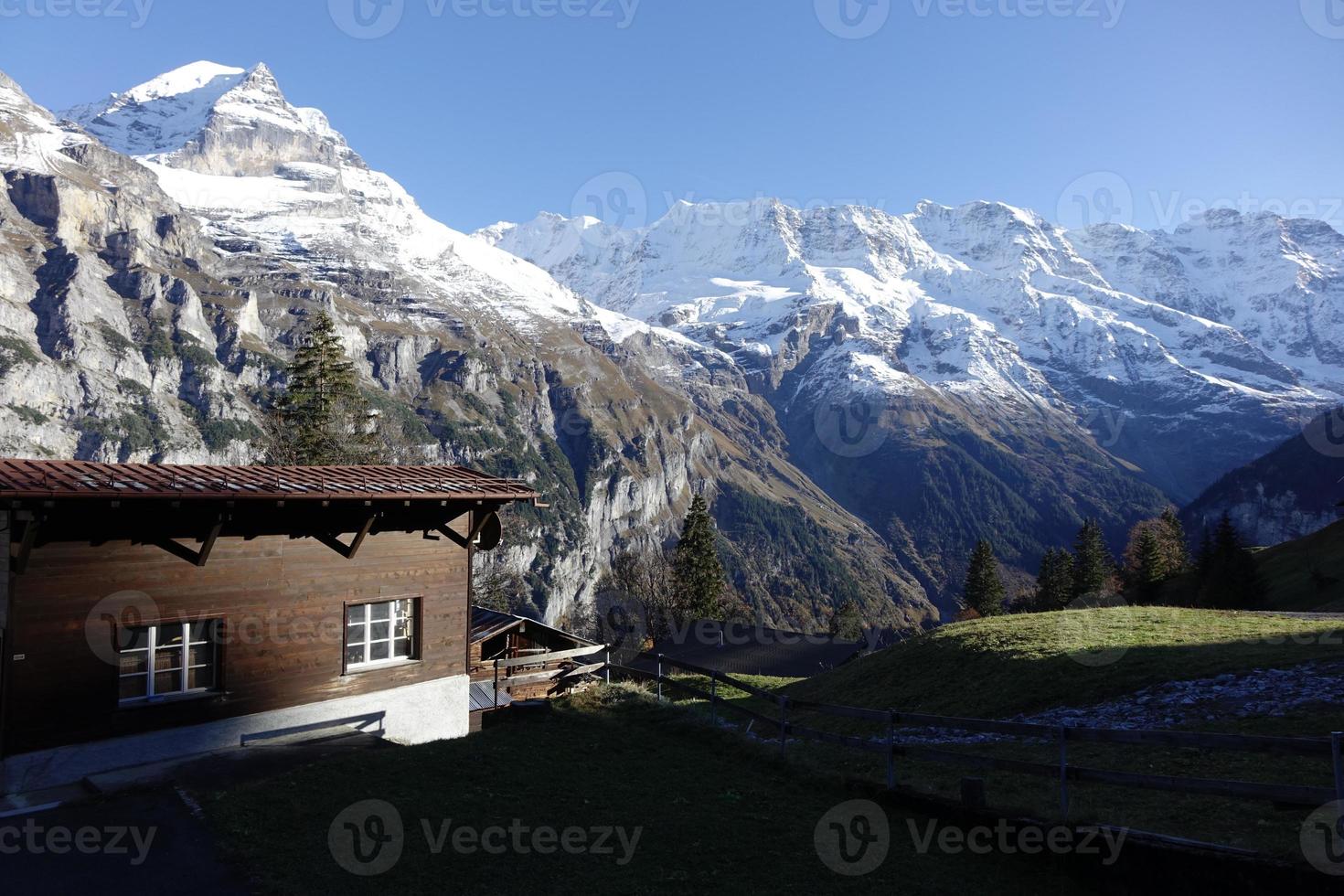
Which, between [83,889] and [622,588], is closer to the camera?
[83,889]

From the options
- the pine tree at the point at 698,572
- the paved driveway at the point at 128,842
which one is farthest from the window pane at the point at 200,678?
the pine tree at the point at 698,572

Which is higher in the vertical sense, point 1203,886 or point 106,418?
point 106,418

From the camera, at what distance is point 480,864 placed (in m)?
9.49

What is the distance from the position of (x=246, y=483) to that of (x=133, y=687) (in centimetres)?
390

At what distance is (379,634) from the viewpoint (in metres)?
17.0

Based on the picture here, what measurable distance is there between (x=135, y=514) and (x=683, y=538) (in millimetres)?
56651

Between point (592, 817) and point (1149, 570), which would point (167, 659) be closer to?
point (592, 817)

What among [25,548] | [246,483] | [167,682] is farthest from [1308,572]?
[25,548]

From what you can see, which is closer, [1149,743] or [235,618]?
[1149,743]

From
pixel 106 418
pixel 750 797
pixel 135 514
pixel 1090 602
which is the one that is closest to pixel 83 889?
pixel 135 514

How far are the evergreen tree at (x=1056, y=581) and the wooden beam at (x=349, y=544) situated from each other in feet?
275

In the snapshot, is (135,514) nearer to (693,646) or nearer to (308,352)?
(308,352)

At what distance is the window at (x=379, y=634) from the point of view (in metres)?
16.5

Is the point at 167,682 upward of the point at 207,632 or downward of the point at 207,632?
downward
